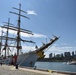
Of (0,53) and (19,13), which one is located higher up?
(19,13)

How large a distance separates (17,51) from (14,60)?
3.10 m

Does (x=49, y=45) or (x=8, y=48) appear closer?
(x=49, y=45)

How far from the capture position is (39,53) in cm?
5322

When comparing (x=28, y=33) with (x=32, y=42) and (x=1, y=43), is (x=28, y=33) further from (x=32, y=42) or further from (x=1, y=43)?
(x=1, y=43)

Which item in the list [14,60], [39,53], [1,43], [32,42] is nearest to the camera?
[39,53]

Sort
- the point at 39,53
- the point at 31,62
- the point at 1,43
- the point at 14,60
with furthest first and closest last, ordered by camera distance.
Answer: the point at 1,43 → the point at 14,60 → the point at 31,62 → the point at 39,53

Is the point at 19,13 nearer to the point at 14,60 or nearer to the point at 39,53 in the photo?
the point at 14,60

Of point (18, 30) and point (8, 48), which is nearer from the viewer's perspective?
point (18, 30)

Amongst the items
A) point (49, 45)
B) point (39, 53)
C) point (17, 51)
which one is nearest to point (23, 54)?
point (17, 51)

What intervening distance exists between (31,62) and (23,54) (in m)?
4.33

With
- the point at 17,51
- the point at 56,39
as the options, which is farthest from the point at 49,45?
the point at 17,51

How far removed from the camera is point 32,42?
69000 mm

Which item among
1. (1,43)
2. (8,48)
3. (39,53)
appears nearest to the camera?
(39,53)

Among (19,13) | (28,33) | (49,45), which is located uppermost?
(19,13)
